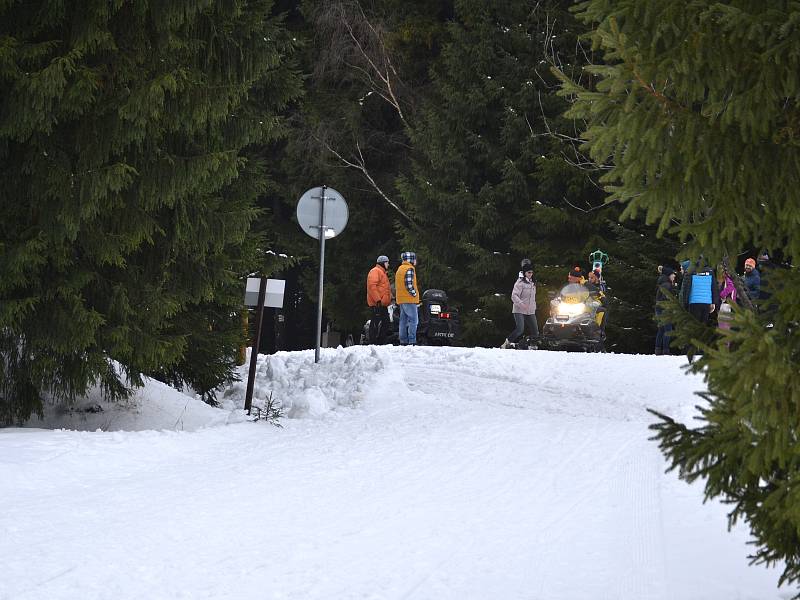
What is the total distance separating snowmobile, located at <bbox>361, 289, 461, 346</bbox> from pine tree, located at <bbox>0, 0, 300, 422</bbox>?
12.0 meters

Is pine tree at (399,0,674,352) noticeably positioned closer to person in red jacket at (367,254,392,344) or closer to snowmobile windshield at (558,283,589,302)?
snowmobile windshield at (558,283,589,302)

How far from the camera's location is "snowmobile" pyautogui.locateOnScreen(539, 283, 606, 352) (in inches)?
862

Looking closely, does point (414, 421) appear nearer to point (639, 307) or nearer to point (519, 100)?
point (639, 307)

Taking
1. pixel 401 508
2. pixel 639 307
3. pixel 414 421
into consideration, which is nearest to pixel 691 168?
pixel 401 508

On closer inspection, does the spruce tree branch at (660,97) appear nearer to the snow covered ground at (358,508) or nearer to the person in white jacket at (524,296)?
the snow covered ground at (358,508)

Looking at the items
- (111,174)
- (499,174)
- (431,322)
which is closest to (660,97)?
(111,174)

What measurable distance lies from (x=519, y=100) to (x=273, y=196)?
12.1 meters

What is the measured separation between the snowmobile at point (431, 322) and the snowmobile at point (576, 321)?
7.15 ft

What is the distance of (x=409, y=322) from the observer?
2145 cm

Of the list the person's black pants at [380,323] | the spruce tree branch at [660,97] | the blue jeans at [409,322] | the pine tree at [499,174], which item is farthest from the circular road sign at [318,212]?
the pine tree at [499,174]

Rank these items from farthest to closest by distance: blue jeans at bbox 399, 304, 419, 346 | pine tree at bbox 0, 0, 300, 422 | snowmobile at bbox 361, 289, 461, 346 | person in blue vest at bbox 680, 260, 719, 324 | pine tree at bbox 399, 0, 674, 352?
pine tree at bbox 399, 0, 674, 352 < snowmobile at bbox 361, 289, 461, 346 < blue jeans at bbox 399, 304, 419, 346 < person in blue vest at bbox 680, 260, 719, 324 < pine tree at bbox 0, 0, 300, 422

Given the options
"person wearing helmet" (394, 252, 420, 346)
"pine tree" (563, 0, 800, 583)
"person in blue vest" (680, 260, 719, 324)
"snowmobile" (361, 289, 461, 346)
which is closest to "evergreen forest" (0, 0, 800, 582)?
"pine tree" (563, 0, 800, 583)

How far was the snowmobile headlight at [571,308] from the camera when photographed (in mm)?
21922

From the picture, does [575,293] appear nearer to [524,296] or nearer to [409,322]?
[524,296]
